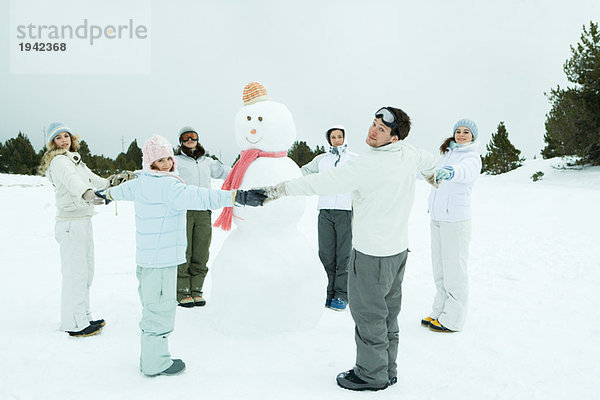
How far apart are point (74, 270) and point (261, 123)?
218cm

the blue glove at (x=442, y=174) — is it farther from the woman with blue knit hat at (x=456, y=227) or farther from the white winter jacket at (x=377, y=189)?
the white winter jacket at (x=377, y=189)

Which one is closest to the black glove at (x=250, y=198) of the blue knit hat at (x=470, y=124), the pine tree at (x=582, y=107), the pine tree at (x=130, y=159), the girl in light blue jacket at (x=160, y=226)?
the girl in light blue jacket at (x=160, y=226)

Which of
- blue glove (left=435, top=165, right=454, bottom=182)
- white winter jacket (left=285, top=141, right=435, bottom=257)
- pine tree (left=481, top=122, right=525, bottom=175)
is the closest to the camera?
white winter jacket (left=285, top=141, right=435, bottom=257)

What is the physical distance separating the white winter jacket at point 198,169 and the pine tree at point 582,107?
55.4ft

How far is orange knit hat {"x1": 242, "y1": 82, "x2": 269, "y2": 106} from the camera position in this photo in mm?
3967

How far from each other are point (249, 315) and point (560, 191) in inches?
499

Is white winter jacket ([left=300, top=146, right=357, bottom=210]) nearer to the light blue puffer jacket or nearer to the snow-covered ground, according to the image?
the snow-covered ground

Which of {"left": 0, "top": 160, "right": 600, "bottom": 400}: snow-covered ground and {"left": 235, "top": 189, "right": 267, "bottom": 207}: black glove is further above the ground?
{"left": 235, "top": 189, "right": 267, "bottom": 207}: black glove

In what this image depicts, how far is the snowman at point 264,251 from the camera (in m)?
3.72

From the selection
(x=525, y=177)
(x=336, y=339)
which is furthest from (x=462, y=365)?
(x=525, y=177)

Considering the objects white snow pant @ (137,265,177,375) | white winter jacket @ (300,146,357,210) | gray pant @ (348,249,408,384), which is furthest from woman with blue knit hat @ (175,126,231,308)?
gray pant @ (348,249,408,384)

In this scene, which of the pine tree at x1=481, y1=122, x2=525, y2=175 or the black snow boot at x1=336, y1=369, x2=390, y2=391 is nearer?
the black snow boot at x1=336, y1=369, x2=390, y2=391

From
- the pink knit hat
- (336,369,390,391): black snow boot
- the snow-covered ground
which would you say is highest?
the pink knit hat

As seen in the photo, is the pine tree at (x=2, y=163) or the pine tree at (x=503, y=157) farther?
the pine tree at (x=2, y=163)
